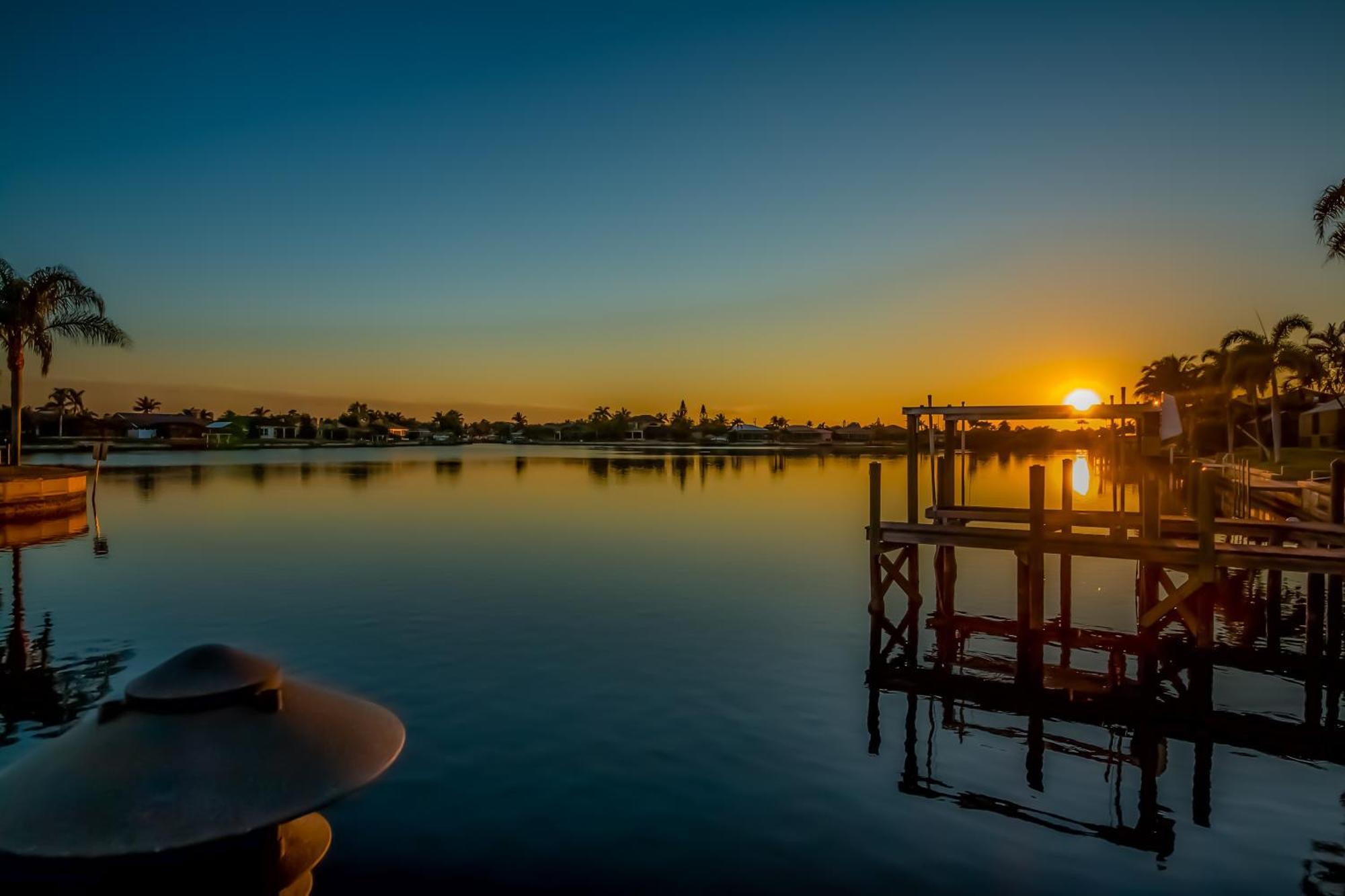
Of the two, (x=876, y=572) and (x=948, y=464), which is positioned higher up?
(x=948, y=464)

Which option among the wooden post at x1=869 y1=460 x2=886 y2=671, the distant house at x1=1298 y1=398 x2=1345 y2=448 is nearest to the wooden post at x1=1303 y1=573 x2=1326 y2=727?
the wooden post at x1=869 y1=460 x2=886 y2=671

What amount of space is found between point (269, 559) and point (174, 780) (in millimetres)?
27677

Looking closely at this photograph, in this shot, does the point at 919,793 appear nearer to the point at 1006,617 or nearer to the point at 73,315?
the point at 1006,617

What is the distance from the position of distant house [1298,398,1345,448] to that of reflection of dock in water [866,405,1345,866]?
52.6 meters

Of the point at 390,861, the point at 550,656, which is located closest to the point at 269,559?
the point at 550,656

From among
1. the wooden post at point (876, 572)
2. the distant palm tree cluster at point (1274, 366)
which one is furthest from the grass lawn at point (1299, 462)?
the wooden post at point (876, 572)

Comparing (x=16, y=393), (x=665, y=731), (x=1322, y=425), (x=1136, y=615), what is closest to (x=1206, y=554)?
(x=1136, y=615)

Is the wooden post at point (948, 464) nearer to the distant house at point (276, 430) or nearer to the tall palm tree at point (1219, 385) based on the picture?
the tall palm tree at point (1219, 385)

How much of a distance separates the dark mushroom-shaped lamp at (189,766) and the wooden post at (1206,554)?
1343cm

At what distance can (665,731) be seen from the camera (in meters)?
12.1

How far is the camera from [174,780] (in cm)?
318

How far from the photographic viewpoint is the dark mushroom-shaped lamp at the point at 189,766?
303 cm

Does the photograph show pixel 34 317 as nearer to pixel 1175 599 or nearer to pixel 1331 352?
pixel 1175 599

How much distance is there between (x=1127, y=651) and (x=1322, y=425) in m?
63.3
